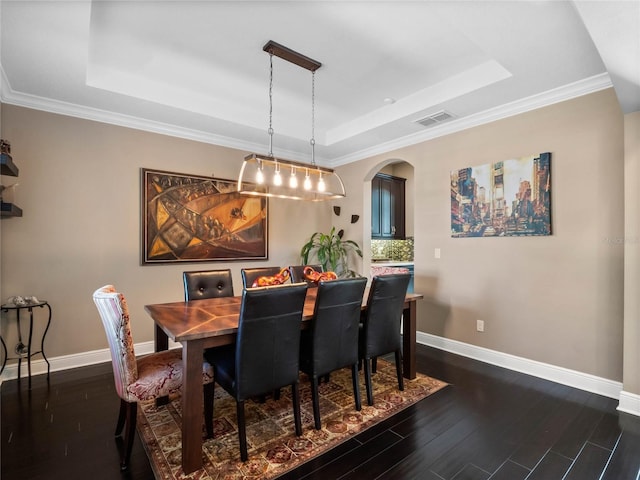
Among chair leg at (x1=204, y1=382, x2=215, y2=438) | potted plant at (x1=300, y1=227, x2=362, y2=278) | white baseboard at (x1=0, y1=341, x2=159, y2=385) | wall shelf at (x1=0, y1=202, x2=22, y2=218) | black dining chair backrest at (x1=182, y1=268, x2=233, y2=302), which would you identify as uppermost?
wall shelf at (x1=0, y1=202, x2=22, y2=218)

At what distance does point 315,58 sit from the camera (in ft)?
9.30

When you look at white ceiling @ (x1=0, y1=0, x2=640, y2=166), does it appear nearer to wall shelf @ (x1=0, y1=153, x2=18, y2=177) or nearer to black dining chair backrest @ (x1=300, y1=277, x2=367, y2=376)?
wall shelf @ (x1=0, y1=153, x2=18, y2=177)

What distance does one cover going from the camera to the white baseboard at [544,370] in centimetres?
254

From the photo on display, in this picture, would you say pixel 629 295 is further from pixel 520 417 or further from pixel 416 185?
pixel 416 185

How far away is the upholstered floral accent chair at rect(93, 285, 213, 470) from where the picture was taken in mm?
1829

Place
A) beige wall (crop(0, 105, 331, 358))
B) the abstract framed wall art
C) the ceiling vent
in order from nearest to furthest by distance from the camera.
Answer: beige wall (crop(0, 105, 331, 358)), the ceiling vent, the abstract framed wall art

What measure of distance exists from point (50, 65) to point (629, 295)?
192 inches

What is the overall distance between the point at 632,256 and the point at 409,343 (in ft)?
6.06

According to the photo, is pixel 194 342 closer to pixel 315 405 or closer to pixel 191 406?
pixel 191 406

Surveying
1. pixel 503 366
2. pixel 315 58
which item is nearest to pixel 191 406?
pixel 315 58

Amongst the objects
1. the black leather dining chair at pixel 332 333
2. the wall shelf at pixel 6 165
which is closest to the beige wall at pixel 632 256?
the black leather dining chair at pixel 332 333

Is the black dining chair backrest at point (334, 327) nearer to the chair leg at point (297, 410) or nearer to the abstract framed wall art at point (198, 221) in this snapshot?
the chair leg at point (297, 410)

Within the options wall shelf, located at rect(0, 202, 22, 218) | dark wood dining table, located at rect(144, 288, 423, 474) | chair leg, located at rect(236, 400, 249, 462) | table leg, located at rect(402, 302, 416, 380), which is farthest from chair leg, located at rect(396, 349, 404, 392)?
wall shelf, located at rect(0, 202, 22, 218)

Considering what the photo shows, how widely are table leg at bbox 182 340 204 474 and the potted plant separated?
128 inches
